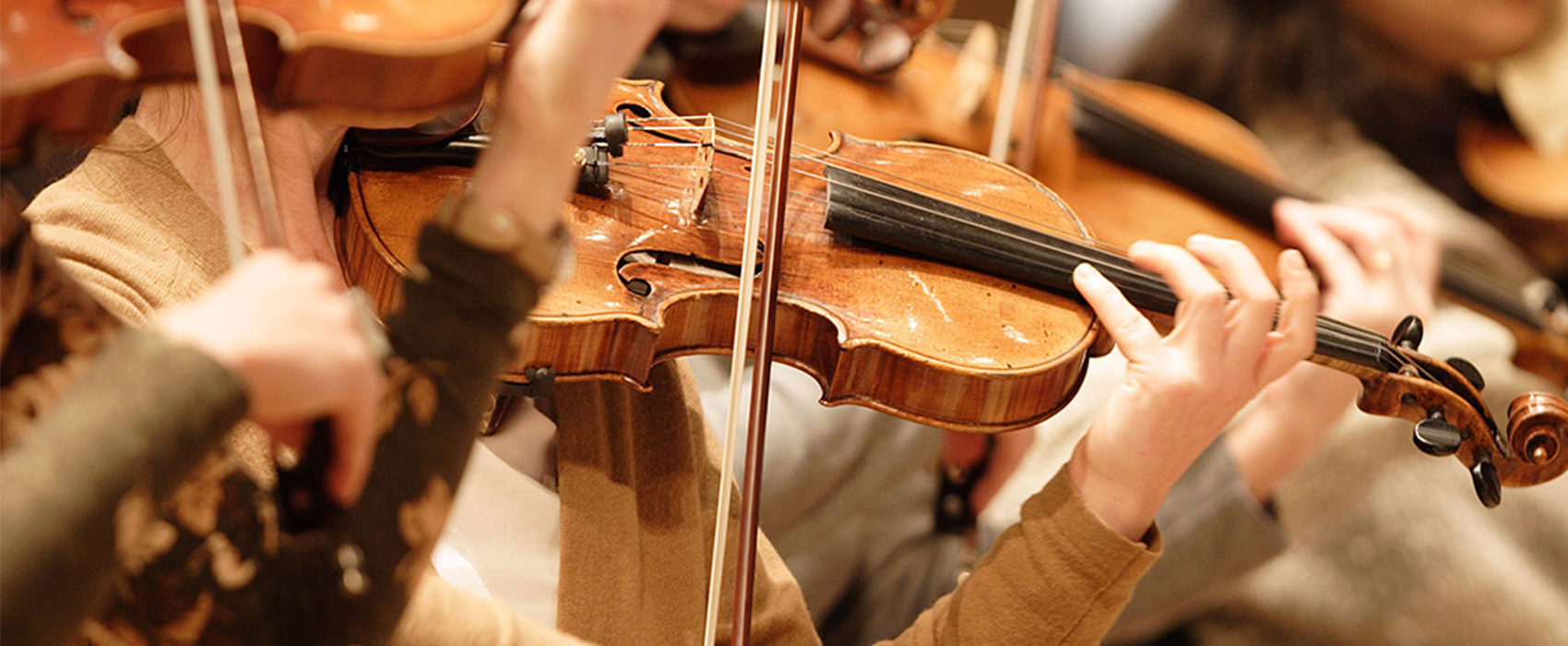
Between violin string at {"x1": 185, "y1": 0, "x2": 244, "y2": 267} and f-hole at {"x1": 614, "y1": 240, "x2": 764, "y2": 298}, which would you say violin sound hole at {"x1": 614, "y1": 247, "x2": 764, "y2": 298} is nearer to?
f-hole at {"x1": 614, "y1": 240, "x2": 764, "y2": 298}

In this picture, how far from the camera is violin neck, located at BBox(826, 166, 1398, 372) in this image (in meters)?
0.90

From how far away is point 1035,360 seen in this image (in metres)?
0.86

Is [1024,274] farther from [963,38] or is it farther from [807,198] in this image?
[963,38]

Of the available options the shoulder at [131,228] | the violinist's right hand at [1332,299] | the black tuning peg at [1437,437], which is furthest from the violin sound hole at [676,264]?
the violinist's right hand at [1332,299]

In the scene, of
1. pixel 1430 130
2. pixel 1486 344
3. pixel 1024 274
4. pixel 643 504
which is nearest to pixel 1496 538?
pixel 1486 344

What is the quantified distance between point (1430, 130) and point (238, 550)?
222cm

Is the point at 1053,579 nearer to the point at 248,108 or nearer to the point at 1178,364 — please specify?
the point at 1178,364

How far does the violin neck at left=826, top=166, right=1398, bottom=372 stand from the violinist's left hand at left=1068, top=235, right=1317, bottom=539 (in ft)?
0.05

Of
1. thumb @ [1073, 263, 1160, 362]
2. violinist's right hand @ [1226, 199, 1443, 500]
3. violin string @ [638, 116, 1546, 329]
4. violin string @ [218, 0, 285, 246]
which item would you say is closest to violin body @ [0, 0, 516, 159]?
violin string @ [218, 0, 285, 246]

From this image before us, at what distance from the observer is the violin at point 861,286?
796 millimetres

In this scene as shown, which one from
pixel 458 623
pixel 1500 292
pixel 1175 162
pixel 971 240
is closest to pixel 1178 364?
pixel 971 240

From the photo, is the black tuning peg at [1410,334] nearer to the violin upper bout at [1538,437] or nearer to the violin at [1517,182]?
the violin upper bout at [1538,437]

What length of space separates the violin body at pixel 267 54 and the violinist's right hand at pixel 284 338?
0.08 metres

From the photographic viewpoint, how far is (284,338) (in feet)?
1.54
